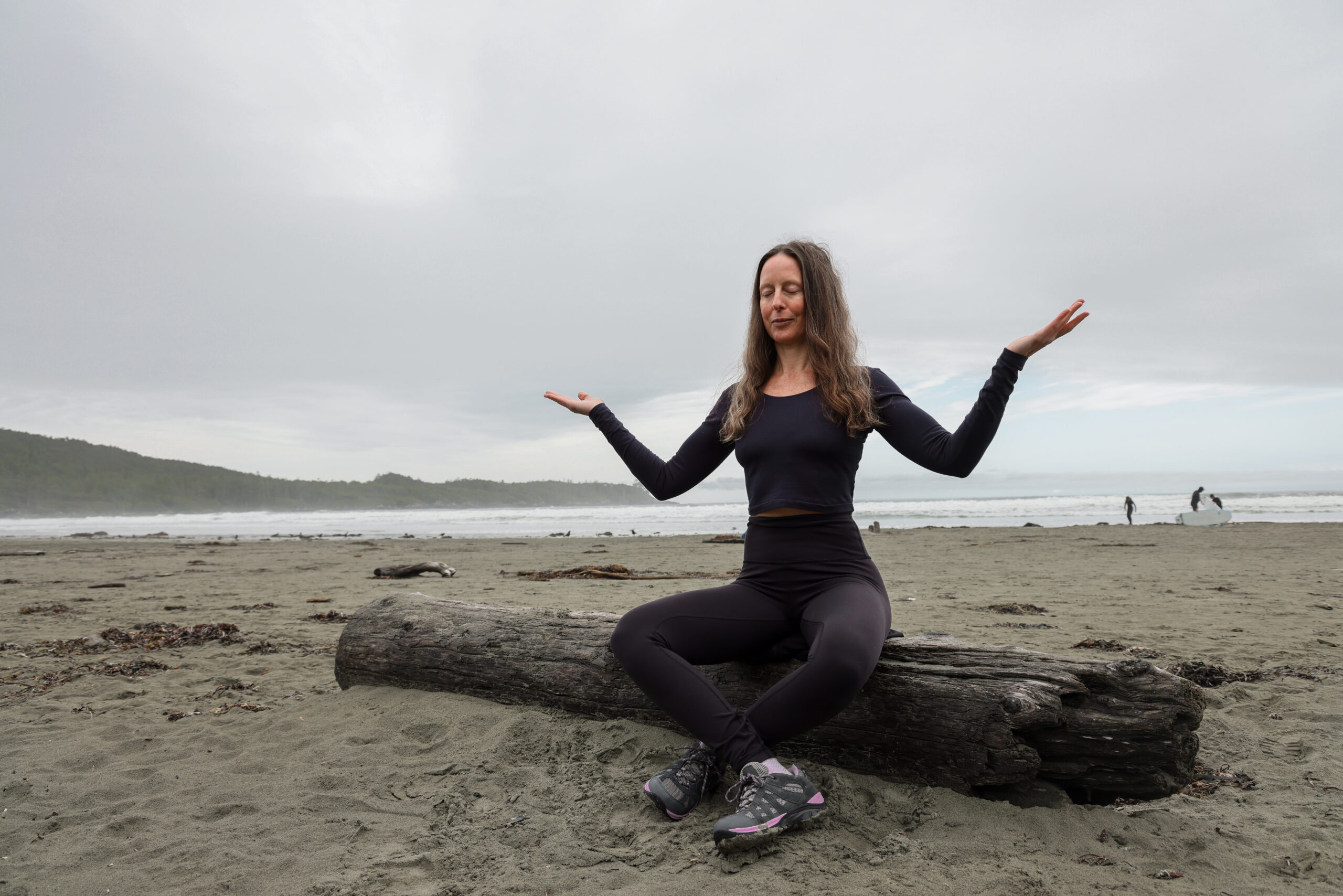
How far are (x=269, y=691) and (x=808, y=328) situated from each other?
3.95 metres

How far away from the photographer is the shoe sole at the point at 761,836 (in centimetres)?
213

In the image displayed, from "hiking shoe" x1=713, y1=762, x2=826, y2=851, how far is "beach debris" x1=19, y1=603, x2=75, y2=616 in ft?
26.4

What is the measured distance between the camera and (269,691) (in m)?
4.30

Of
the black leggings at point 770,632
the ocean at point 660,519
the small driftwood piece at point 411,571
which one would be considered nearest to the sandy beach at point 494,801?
the black leggings at point 770,632

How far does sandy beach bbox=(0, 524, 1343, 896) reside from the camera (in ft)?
6.97

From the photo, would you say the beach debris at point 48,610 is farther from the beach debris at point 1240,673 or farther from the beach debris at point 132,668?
the beach debris at point 1240,673

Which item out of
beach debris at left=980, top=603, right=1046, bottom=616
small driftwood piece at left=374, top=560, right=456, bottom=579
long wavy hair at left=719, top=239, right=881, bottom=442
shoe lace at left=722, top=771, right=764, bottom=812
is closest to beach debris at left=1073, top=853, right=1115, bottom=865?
shoe lace at left=722, top=771, right=764, bottom=812

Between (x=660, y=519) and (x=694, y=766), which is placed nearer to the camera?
(x=694, y=766)

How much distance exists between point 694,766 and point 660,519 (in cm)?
3290

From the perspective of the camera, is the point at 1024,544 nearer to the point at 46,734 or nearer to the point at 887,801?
the point at 887,801

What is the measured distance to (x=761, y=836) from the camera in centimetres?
215

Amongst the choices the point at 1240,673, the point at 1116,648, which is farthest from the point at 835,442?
the point at 1116,648

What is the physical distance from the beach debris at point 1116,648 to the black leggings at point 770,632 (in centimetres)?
311

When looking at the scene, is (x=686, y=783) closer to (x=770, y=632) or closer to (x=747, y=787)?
(x=747, y=787)
